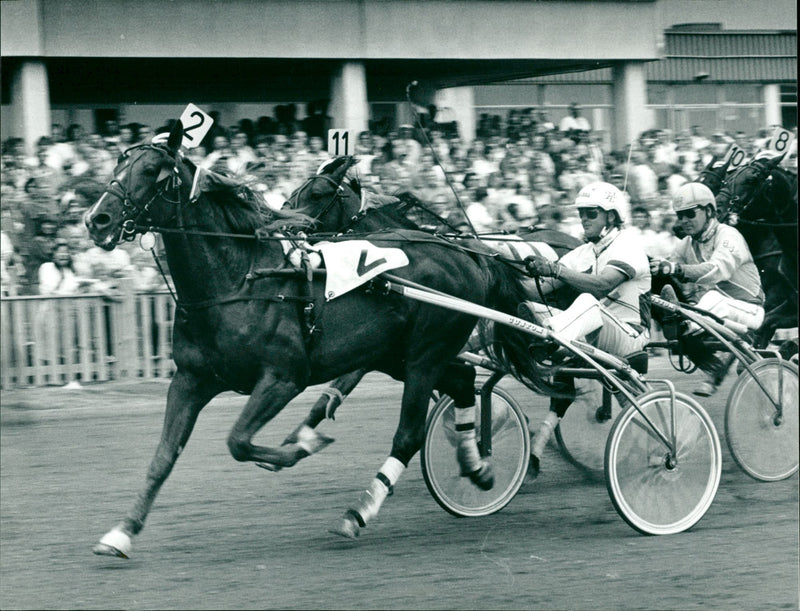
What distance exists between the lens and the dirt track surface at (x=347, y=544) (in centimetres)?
507

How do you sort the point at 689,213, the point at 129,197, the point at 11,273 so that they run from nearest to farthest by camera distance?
the point at 129,197
the point at 689,213
the point at 11,273

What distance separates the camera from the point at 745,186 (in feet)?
29.0

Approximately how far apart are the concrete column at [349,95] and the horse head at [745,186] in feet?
13.0

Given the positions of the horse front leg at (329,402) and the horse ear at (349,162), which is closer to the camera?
the horse front leg at (329,402)

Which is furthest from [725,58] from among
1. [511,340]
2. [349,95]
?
[511,340]

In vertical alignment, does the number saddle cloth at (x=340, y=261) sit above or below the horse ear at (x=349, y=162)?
below

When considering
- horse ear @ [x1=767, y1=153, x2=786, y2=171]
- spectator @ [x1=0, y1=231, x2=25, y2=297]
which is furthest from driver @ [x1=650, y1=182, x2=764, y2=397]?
spectator @ [x1=0, y1=231, x2=25, y2=297]

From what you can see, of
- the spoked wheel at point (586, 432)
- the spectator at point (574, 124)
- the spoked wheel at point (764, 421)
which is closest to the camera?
the spoked wheel at point (764, 421)

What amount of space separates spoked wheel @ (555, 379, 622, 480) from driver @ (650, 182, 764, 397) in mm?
650

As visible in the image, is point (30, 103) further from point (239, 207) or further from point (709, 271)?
point (709, 271)

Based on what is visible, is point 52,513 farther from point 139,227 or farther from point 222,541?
point 139,227

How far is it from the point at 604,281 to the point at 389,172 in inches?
237

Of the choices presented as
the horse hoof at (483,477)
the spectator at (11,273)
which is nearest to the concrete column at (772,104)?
the horse hoof at (483,477)

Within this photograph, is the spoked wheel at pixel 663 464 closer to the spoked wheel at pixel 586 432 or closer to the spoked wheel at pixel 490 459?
the spoked wheel at pixel 490 459
